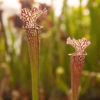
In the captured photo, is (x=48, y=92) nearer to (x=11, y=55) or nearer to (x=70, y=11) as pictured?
(x=11, y=55)

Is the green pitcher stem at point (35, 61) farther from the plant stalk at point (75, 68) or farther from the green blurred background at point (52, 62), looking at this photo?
the green blurred background at point (52, 62)

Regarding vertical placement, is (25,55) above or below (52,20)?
below

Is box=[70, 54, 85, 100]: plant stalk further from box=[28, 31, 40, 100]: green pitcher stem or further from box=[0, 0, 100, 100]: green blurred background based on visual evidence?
box=[0, 0, 100, 100]: green blurred background

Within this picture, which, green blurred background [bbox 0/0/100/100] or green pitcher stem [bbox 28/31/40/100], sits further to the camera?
green blurred background [bbox 0/0/100/100]

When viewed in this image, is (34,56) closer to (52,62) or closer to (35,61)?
(35,61)

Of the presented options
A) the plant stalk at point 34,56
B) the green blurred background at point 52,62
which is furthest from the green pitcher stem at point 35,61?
the green blurred background at point 52,62

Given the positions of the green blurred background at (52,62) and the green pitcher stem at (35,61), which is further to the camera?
the green blurred background at (52,62)

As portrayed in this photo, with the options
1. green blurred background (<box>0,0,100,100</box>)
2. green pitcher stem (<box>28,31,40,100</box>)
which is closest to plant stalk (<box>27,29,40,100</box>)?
green pitcher stem (<box>28,31,40,100</box>)

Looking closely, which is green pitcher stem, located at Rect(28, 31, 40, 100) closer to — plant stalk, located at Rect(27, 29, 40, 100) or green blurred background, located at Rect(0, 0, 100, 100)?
plant stalk, located at Rect(27, 29, 40, 100)

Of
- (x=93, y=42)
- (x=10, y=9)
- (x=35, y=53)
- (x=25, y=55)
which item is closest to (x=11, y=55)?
(x=25, y=55)

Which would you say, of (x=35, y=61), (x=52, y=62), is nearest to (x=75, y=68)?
(x=35, y=61)

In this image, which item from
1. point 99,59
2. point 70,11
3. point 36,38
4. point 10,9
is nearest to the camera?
point 36,38
